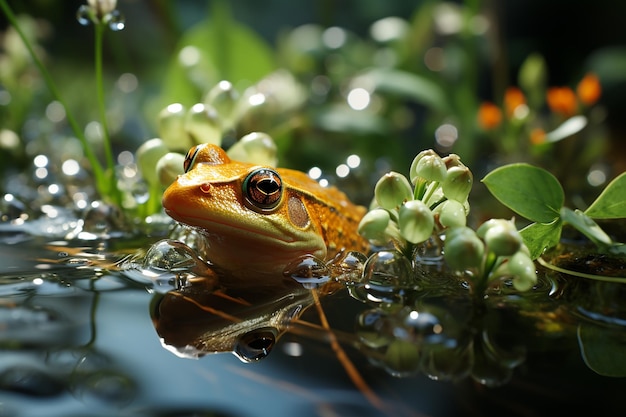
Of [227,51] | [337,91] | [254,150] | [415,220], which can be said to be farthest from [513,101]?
[415,220]

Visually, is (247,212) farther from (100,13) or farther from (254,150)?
(100,13)

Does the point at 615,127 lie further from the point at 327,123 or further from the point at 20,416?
the point at 20,416

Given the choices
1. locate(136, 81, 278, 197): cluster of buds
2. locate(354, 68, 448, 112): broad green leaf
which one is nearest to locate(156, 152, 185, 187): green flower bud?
locate(136, 81, 278, 197): cluster of buds

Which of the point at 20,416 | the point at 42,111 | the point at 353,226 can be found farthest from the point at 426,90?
the point at 20,416

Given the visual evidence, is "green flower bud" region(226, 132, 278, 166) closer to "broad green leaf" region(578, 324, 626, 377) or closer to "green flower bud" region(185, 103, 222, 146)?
"green flower bud" region(185, 103, 222, 146)

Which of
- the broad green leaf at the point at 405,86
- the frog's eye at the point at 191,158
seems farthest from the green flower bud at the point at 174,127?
the broad green leaf at the point at 405,86

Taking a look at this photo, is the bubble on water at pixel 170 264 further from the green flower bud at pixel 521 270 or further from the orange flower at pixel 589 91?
the orange flower at pixel 589 91
